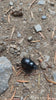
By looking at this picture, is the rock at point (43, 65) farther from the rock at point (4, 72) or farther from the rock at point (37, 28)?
the rock at point (37, 28)

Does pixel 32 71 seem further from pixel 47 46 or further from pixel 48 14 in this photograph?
pixel 48 14

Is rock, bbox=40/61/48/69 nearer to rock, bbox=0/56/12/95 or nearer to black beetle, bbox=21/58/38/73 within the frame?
black beetle, bbox=21/58/38/73

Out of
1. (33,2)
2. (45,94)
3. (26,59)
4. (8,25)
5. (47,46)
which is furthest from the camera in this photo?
(33,2)

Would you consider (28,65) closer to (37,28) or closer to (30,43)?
(30,43)

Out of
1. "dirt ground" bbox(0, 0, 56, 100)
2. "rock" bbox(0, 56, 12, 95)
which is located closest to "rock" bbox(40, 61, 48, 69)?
"dirt ground" bbox(0, 0, 56, 100)

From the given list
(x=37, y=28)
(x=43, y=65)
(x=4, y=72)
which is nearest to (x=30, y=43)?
(x=37, y=28)

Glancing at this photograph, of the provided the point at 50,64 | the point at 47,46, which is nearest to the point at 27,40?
the point at 47,46
